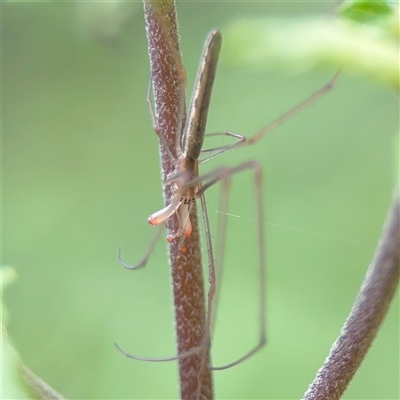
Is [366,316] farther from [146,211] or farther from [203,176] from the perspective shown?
[146,211]

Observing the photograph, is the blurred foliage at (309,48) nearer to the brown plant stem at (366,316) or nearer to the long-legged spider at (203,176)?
the brown plant stem at (366,316)

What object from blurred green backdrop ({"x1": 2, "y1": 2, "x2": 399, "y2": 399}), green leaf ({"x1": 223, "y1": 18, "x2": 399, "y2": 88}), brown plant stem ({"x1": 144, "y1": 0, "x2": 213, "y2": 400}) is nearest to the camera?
green leaf ({"x1": 223, "y1": 18, "x2": 399, "y2": 88})

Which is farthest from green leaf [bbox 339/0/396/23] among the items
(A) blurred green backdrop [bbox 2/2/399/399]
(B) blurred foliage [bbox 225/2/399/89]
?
(A) blurred green backdrop [bbox 2/2/399/399]

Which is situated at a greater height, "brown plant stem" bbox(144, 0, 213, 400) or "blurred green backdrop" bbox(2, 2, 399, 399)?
"brown plant stem" bbox(144, 0, 213, 400)

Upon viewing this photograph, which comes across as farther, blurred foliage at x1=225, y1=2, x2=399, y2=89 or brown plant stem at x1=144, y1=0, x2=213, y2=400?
brown plant stem at x1=144, y1=0, x2=213, y2=400

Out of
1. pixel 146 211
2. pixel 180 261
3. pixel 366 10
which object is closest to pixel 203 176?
pixel 180 261

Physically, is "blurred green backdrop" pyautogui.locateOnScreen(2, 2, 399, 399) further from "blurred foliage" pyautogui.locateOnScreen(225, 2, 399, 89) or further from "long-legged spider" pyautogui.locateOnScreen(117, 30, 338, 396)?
"blurred foliage" pyautogui.locateOnScreen(225, 2, 399, 89)

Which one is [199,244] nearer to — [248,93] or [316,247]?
[316,247]
